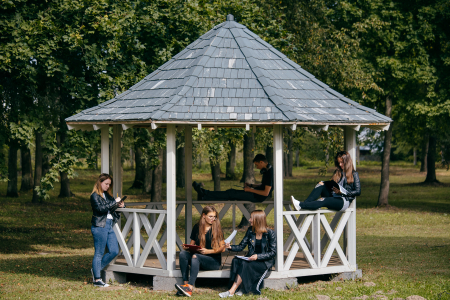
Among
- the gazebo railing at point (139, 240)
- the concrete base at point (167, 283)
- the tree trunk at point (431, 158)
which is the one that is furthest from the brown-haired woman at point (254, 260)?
the tree trunk at point (431, 158)

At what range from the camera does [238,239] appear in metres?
15.7

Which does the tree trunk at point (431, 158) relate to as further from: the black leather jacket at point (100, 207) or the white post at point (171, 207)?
the black leather jacket at point (100, 207)

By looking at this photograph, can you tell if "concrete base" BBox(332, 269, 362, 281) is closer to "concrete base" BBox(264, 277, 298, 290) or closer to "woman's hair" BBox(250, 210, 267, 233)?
"concrete base" BBox(264, 277, 298, 290)

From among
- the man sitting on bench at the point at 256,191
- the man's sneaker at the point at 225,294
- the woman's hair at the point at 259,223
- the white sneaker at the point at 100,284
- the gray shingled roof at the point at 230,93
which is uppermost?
the gray shingled roof at the point at 230,93

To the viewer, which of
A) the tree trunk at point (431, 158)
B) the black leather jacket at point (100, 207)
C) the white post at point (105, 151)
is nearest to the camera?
the black leather jacket at point (100, 207)

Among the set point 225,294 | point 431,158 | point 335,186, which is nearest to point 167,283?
point 225,294

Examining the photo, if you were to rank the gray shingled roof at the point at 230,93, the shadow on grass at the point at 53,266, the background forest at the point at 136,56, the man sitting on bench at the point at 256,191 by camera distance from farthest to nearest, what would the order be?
the background forest at the point at 136,56 < the shadow on grass at the point at 53,266 < the man sitting on bench at the point at 256,191 < the gray shingled roof at the point at 230,93

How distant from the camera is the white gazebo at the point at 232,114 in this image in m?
8.45

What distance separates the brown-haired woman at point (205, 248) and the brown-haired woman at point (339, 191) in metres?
1.63

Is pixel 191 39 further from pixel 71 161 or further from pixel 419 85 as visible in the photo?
pixel 419 85

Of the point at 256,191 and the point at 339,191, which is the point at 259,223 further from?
the point at 256,191

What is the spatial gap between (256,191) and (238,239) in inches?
224

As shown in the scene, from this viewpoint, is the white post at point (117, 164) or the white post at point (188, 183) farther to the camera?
the white post at point (188, 183)

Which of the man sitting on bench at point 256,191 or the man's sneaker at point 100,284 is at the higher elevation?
the man sitting on bench at point 256,191
